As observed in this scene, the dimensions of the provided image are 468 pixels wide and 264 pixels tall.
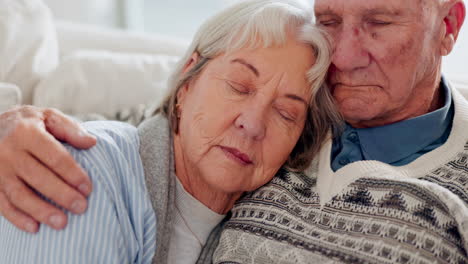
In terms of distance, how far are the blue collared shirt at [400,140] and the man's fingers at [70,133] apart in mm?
684

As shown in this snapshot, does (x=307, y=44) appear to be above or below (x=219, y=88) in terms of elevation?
above

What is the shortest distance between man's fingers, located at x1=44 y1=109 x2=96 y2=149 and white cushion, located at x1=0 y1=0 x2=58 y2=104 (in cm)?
99

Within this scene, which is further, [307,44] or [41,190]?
[307,44]

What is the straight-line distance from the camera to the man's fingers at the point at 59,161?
941 mm

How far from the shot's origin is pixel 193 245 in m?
1.28

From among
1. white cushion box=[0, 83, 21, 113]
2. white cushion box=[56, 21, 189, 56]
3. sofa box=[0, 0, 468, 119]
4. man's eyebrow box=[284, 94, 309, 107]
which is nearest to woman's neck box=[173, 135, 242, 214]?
man's eyebrow box=[284, 94, 309, 107]

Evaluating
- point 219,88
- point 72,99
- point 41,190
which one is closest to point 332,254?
point 219,88

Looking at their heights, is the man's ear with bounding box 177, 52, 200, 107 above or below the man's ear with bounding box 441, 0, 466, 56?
below

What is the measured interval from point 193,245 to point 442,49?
0.92m

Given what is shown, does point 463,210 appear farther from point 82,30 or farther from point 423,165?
point 82,30

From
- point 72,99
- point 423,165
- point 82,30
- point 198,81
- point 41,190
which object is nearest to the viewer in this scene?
point 41,190

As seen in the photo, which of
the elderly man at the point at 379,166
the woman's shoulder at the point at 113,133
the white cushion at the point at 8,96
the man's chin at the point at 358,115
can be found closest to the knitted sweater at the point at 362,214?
the elderly man at the point at 379,166

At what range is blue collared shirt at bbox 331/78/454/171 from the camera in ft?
4.16

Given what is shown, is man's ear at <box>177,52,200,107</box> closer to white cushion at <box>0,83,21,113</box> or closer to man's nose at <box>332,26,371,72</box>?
man's nose at <box>332,26,371,72</box>
